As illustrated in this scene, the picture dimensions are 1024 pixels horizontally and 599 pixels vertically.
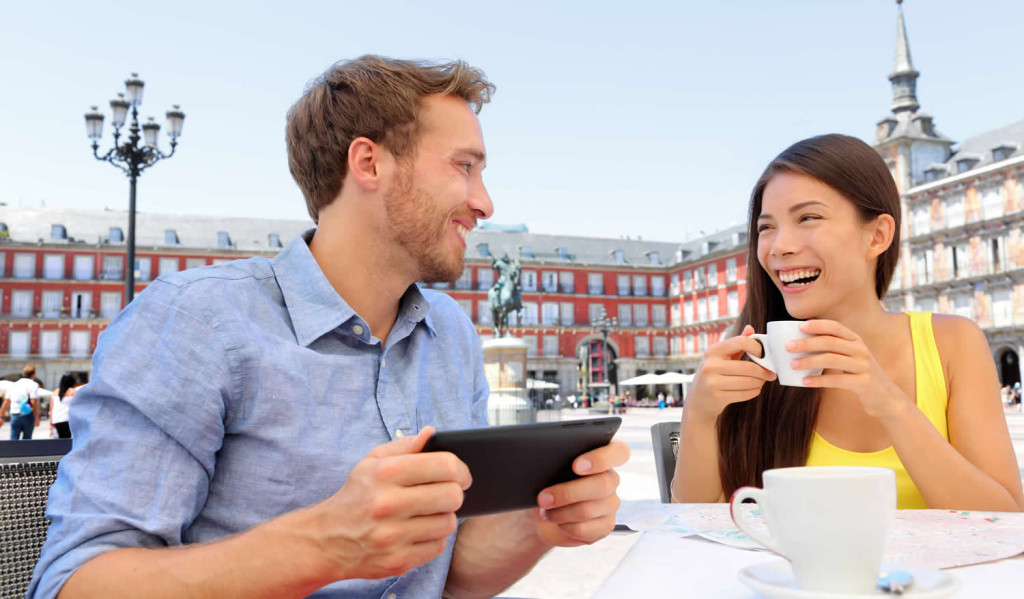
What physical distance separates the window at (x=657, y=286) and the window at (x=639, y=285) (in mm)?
453

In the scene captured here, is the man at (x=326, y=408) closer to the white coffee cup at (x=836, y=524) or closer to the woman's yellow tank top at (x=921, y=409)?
the white coffee cup at (x=836, y=524)

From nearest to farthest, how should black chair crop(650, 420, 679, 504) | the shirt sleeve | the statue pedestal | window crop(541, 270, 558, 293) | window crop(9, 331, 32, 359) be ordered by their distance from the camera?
the shirt sleeve → black chair crop(650, 420, 679, 504) → the statue pedestal → window crop(9, 331, 32, 359) → window crop(541, 270, 558, 293)

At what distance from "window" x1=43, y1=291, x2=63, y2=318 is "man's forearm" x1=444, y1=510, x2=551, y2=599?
128ft

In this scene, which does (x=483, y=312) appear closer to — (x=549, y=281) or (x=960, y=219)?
(x=549, y=281)

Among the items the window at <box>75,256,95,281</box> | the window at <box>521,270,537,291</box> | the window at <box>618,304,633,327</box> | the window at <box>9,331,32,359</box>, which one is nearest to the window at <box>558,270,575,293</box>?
the window at <box>521,270,537,291</box>

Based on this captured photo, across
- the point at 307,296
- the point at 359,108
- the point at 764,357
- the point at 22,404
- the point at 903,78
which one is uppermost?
the point at 903,78

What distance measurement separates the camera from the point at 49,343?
3450 cm

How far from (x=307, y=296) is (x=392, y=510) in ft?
1.81

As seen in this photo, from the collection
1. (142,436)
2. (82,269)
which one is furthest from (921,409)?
(82,269)

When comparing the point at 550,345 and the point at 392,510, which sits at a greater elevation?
the point at 550,345

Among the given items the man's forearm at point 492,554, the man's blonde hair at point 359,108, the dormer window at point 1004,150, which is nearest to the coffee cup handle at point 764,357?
the man's forearm at point 492,554

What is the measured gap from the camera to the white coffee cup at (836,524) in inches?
29.2

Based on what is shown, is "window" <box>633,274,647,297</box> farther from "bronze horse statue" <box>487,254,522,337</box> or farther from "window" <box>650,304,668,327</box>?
"bronze horse statue" <box>487,254,522,337</box>

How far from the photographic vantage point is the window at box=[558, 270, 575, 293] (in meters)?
40.2
